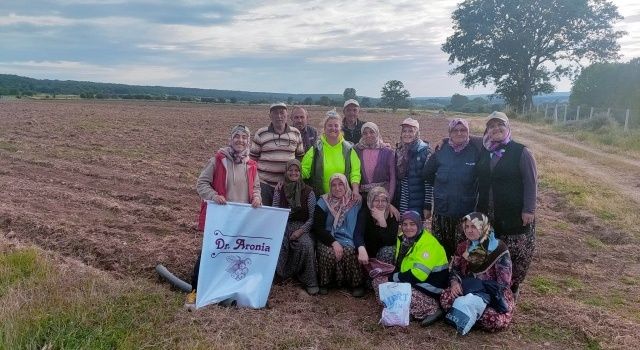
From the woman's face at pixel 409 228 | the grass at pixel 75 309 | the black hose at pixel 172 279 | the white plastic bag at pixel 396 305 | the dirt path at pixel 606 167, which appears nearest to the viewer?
the grass at pixel 75 309

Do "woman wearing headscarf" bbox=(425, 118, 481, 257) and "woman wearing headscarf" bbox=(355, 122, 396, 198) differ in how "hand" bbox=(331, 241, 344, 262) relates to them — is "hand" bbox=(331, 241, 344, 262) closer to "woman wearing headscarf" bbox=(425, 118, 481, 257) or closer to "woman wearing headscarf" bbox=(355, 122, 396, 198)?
"woman wearing headscarf" bbox=(355, 122, 396, 198)

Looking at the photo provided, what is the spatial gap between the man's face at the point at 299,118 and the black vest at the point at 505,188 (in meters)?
2.18

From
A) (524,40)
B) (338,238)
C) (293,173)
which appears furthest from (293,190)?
(524,40)

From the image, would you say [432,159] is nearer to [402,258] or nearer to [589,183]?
[402,258]

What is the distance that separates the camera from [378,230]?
17.6 ft

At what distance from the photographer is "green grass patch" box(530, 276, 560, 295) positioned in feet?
17.6

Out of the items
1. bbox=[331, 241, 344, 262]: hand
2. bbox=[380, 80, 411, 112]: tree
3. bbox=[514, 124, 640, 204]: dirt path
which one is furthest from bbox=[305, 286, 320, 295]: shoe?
bbox=[380, 80, 411, 112]: tree

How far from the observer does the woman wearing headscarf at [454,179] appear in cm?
490

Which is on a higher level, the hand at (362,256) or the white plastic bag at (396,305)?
the hand at (362,256)

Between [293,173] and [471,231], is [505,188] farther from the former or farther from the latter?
[293,173]

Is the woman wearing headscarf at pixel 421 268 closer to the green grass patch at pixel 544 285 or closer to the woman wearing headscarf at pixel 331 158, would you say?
the woman wearing headscarf at pixel 331 158

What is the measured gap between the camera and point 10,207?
24.5ft

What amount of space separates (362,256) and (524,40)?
3868 cm

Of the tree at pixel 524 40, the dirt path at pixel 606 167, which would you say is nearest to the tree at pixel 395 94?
the tree at pixel 524 40
